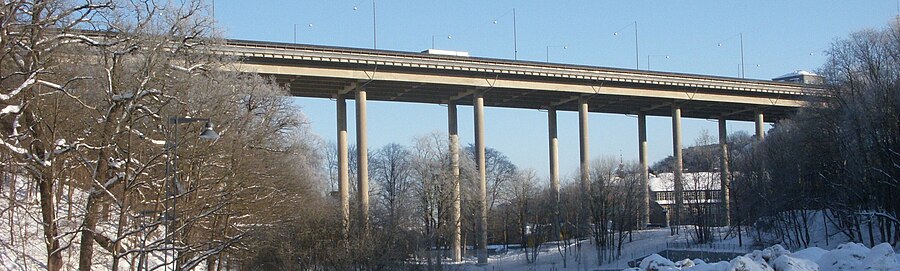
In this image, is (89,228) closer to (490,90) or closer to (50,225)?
(50,225)

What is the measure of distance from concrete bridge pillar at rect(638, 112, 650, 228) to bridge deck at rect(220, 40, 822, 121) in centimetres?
127

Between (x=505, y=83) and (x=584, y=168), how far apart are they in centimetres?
1211

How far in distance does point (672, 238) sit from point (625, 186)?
5573 millimetres

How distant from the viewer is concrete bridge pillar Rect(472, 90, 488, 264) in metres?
72.0

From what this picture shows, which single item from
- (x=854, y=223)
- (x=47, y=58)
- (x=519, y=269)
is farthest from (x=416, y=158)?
(x=47, y=58)

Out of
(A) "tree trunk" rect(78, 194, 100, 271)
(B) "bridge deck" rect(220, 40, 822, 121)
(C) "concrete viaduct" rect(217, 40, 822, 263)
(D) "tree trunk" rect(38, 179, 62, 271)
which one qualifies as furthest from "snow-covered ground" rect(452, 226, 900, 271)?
(D) "tree trunk" rect(38, 179, 62, 271)

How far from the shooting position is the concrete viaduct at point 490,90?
213ft

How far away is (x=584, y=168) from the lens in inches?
3167

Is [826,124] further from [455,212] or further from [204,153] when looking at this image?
[204,153]

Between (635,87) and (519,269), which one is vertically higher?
(635,87)

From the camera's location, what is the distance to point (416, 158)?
261 feet

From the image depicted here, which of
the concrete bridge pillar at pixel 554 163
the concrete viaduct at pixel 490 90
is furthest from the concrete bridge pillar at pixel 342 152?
the concrete bridge pillar at pixel 554 163

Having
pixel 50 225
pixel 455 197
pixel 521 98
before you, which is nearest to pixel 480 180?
pixel 455 197

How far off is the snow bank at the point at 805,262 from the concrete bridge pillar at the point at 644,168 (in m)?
58.4
